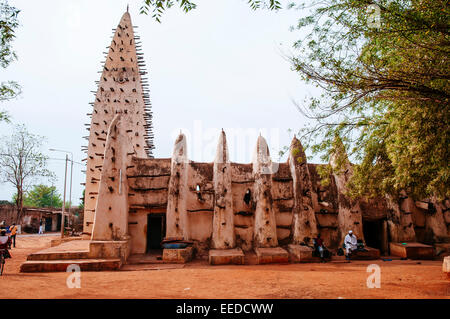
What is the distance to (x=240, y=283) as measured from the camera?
7570 millimetres

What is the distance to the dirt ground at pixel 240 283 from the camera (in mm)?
6297

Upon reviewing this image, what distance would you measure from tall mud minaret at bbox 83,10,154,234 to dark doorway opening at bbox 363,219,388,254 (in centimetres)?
1362

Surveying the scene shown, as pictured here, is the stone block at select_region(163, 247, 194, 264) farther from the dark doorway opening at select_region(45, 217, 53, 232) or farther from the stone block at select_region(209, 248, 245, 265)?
the dark doorway opening at select_region(45, 217, 53, 232)

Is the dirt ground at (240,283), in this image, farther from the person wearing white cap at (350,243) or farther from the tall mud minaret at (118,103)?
the tall mud minaret at (118,103)

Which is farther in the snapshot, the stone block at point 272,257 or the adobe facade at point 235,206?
the adobe facade at point 235,206

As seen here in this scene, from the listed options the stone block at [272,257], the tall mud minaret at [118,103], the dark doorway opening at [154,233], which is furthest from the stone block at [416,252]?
the tall mud minaret at [118,103]

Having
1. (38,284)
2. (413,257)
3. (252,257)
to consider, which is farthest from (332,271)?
(38,284)

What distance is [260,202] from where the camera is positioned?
500 inches

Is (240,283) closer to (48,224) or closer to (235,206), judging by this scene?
(235,206)

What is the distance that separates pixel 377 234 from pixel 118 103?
15.7 metres

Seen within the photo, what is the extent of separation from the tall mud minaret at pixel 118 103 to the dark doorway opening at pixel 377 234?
13619mm

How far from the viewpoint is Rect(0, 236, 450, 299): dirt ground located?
630cm
